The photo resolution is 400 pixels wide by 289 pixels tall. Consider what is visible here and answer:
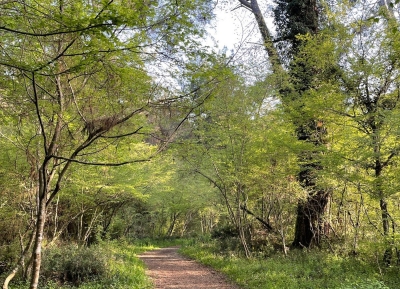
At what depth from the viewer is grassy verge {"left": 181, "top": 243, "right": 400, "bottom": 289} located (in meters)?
6.53

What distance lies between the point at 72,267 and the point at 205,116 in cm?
506

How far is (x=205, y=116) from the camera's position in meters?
6.61

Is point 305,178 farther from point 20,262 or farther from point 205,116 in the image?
point 20,262

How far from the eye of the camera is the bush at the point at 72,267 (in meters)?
7.44

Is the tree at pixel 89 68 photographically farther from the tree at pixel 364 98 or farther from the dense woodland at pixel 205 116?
the tree at pixel 364 98

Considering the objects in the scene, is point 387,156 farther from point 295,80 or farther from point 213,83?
point 213,83

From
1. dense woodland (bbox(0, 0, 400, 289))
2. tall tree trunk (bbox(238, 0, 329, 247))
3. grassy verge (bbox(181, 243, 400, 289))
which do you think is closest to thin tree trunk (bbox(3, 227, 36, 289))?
dense woodland (bbox(0, 0, 400, 289))

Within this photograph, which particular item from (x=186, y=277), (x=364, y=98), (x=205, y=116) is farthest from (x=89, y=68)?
(x=186, y=277)

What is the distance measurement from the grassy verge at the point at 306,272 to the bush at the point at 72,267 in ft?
11.6

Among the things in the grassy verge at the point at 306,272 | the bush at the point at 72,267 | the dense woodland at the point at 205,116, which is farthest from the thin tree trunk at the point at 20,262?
the grassy verge at the point at 306,272

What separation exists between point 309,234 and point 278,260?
1.98 meters

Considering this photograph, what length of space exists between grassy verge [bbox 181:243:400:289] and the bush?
139 inches

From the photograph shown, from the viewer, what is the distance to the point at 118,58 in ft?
12.7

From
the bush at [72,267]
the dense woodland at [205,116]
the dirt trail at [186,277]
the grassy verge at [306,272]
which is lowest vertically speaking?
the dirt trail at [186,277]
